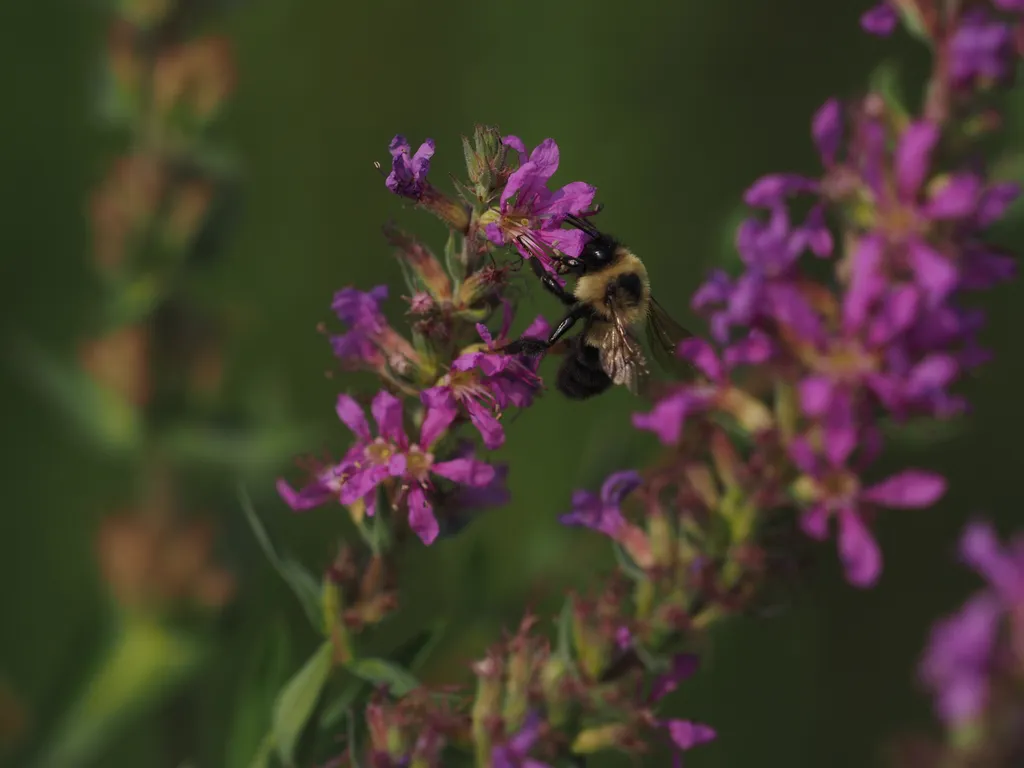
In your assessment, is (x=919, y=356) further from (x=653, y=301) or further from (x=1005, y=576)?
(x=1005, y=576)

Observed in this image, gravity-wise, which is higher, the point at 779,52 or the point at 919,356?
the point at 779,52

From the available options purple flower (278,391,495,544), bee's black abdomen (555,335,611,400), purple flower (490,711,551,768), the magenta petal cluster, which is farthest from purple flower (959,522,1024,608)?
purple flower (278,391,495,544)

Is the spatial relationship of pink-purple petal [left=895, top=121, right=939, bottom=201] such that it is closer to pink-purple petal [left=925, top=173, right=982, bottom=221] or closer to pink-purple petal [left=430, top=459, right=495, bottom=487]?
pink-purple petal [left=925, top=173, right=982, bottom=221]

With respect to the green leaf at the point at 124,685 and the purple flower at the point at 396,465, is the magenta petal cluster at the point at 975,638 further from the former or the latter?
the green leaf at the point at 124,685

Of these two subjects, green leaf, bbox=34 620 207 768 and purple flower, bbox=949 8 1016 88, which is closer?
purple flower, bbox=949 8 1016 88

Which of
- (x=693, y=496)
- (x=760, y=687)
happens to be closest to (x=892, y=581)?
(x=760, y=687)

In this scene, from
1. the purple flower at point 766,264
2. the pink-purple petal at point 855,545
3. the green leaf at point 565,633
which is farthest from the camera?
the purple flower at point 766,264

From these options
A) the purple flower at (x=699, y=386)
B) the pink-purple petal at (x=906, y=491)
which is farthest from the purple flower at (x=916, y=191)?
the pink-purple petal at (x=906, y=491)
